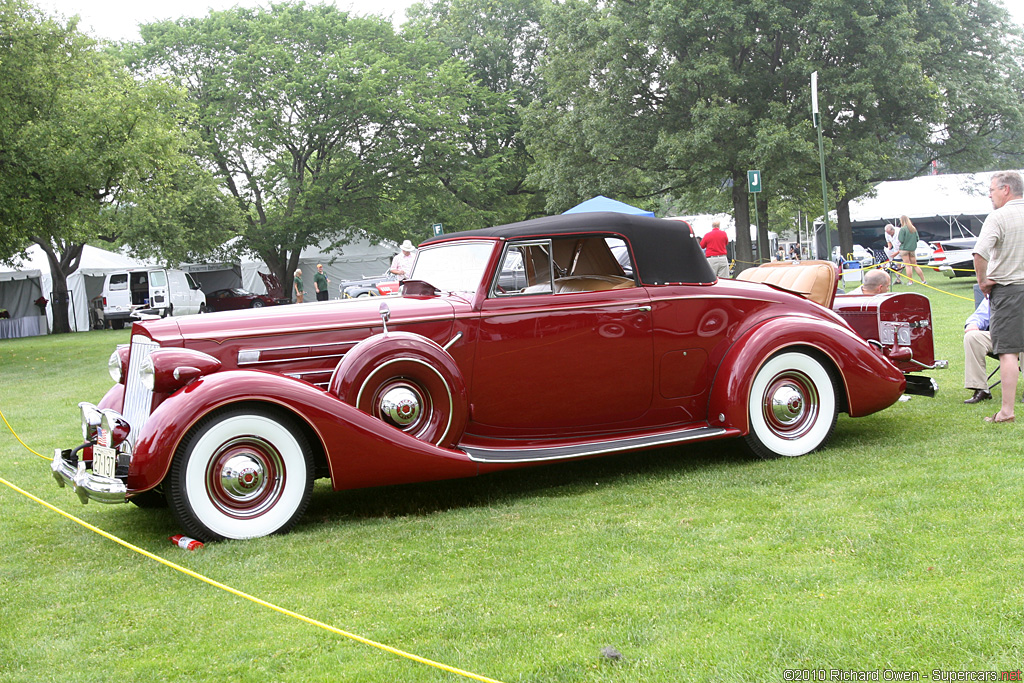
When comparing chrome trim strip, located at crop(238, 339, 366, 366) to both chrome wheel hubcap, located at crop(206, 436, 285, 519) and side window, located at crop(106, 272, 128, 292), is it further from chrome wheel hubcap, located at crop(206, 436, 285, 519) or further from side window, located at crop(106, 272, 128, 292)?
side window, located at crop(106, 272, 128, 292)

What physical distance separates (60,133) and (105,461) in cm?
1429

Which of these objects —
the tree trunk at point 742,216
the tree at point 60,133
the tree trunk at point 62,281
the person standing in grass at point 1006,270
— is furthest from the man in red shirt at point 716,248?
the tree trunk at point 62,281

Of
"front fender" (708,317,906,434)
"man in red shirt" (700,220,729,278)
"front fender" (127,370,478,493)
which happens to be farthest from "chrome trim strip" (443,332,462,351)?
"man in red shirt" (700,220,729,278)

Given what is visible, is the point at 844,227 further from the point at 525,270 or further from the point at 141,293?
the point at 525,270

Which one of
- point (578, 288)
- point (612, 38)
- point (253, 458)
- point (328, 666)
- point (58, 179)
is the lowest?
point (328, 666)

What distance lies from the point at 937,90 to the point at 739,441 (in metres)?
22.3

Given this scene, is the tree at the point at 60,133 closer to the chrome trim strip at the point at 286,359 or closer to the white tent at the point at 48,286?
the chrome trim strip at the point at 286,359

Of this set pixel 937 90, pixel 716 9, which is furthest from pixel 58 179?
pixel 937 90

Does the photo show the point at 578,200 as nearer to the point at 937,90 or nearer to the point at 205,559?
the point at 937,90

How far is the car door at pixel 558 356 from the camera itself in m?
5.29

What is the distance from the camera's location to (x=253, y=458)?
4594mm

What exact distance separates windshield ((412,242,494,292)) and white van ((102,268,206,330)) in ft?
84.2

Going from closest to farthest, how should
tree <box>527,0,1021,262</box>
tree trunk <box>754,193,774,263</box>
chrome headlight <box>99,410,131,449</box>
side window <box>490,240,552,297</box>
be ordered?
chrome headlight <box>99,410,131,449</box>, side window <box>490,240,552,297</box>, tree <box>527,0,1021,262</box>, tree trunk <box>754,193,774,263</box>

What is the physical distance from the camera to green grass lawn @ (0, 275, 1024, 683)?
295 cm
